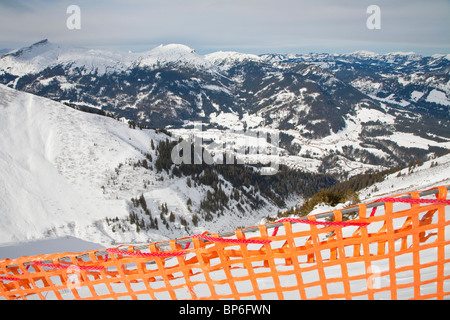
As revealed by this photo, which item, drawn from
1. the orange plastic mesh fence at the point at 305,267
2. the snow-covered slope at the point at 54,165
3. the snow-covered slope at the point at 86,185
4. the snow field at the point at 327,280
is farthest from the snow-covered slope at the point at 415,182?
the snow-covered slope at the point at 54,165

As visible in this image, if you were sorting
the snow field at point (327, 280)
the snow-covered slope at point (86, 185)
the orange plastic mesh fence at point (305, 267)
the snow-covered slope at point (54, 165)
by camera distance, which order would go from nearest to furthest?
the orange plastic mesh fence at point (305, 267) < the snow field at point (327, 280) < the snow-covered slope at point (54, 165) < the snow-covered slope at point (86, 185)

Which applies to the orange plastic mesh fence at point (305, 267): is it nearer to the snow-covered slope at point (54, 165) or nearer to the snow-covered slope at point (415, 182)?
the snow-covered slope at point (415, 182)

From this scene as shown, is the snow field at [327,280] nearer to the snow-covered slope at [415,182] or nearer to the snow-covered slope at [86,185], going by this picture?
the snow-covered slope at [415,182]

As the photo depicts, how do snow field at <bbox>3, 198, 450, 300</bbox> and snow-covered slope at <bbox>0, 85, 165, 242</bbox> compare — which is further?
snow-covered slope at <bbox>0, 85, 165, 242</bbox>

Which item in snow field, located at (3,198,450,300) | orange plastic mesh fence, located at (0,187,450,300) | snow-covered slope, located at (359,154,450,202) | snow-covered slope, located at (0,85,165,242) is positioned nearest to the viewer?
orange plastic mesh fence, located at (0,187,450,300)

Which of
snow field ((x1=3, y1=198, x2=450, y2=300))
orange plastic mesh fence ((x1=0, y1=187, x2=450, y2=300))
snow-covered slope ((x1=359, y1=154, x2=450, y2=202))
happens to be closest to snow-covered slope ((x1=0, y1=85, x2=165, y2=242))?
orange plastic mesh fence ((x1=0, y1=187, x2=450, y2=300))

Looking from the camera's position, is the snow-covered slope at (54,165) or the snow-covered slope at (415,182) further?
the snow-covered slope at (54,165)

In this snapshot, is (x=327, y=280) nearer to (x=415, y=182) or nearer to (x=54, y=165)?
(x=54, y=165)

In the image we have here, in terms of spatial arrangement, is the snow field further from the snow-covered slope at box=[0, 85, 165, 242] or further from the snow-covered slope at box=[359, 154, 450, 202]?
the snow-covered slope at box=[0, 85, 165, 242]

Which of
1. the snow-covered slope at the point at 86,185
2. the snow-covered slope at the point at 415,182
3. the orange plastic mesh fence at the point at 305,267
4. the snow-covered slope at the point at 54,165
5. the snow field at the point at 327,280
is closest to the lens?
the orange plastic mesh fence at the point at 305,267

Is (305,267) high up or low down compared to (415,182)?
up

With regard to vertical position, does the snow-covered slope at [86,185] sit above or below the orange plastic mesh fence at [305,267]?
below

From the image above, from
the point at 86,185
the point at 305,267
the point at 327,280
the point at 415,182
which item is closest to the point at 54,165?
the point at 86,185
